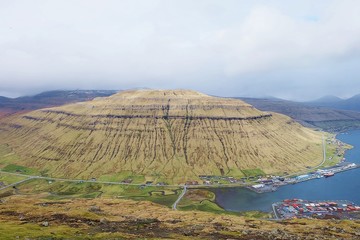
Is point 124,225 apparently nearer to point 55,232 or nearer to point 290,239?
point 55,232

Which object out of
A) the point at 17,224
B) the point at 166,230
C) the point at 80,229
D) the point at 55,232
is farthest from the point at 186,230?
the point at 17,224

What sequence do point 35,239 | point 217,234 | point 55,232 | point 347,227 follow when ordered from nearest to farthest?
point 35,239, point 55,232, point 217,234, point 347,227

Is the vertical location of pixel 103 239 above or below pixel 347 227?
above

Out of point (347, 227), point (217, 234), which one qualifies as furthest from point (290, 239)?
point (347, 227)

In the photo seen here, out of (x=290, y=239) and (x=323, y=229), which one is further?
(x=323, y=229)

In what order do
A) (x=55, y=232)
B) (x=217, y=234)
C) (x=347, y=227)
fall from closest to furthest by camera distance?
(x=55, y=232) → (x=217, y=234) → (x=347, y=227)

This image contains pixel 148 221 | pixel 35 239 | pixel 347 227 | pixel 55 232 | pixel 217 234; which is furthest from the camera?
pixel 347 227

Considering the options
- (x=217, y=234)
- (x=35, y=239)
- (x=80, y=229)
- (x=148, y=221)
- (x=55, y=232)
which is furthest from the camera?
(x=148, y=221)

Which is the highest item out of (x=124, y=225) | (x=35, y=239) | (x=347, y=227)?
(x=35, y=239)

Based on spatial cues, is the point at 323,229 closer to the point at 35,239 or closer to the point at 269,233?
the point at 269,233
